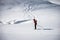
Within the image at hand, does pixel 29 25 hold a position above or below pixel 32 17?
below

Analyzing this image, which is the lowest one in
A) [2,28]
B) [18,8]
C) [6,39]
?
[6,39]

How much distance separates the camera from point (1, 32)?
179 centimetres

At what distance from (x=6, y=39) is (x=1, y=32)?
0.13 meters

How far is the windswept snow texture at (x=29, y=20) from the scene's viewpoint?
1.78m

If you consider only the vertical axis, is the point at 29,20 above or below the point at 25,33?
above

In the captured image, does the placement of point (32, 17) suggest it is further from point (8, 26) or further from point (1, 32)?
point (1, 32)

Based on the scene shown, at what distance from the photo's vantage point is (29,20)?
1787mm

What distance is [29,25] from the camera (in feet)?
5.87

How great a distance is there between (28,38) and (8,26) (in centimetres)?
34

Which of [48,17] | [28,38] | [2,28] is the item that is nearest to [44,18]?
[48,17]

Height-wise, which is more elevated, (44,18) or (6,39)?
(44,18)

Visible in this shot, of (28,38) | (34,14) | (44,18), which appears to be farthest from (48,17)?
(28,38)

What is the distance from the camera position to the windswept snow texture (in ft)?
5.82

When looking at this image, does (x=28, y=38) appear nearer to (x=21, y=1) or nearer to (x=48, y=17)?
(x=48, y=17)
